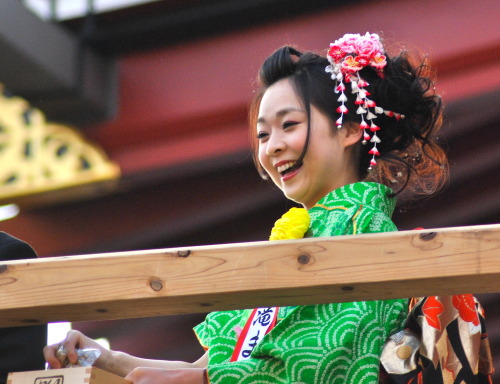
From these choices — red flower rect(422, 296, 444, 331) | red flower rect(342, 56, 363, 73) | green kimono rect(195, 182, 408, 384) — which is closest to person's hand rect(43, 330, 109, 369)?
green kimono rect(195, 182, 408, 384)

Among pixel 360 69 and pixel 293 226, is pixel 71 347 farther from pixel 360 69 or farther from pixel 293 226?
pixel 360 69

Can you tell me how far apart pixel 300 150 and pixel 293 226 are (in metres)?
0.17

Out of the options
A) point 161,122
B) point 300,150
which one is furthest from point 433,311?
point 161,122

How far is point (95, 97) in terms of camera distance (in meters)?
4.24

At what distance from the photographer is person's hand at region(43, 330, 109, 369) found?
180 cm

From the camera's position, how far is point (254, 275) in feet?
5.20

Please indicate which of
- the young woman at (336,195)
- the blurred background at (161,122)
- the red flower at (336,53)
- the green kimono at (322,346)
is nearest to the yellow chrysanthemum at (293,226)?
the young woman at (336,195)

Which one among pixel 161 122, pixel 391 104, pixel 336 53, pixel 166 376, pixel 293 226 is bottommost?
pixel 166 376

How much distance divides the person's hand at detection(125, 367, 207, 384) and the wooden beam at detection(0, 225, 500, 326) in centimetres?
11

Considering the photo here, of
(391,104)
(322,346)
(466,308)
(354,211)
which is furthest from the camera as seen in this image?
(391,104)

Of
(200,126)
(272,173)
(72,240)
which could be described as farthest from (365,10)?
(272,173)

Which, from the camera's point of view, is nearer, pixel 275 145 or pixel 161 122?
pixel 275 145

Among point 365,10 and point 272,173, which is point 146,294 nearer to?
point 272,173

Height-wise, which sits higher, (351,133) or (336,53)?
(336,53)
